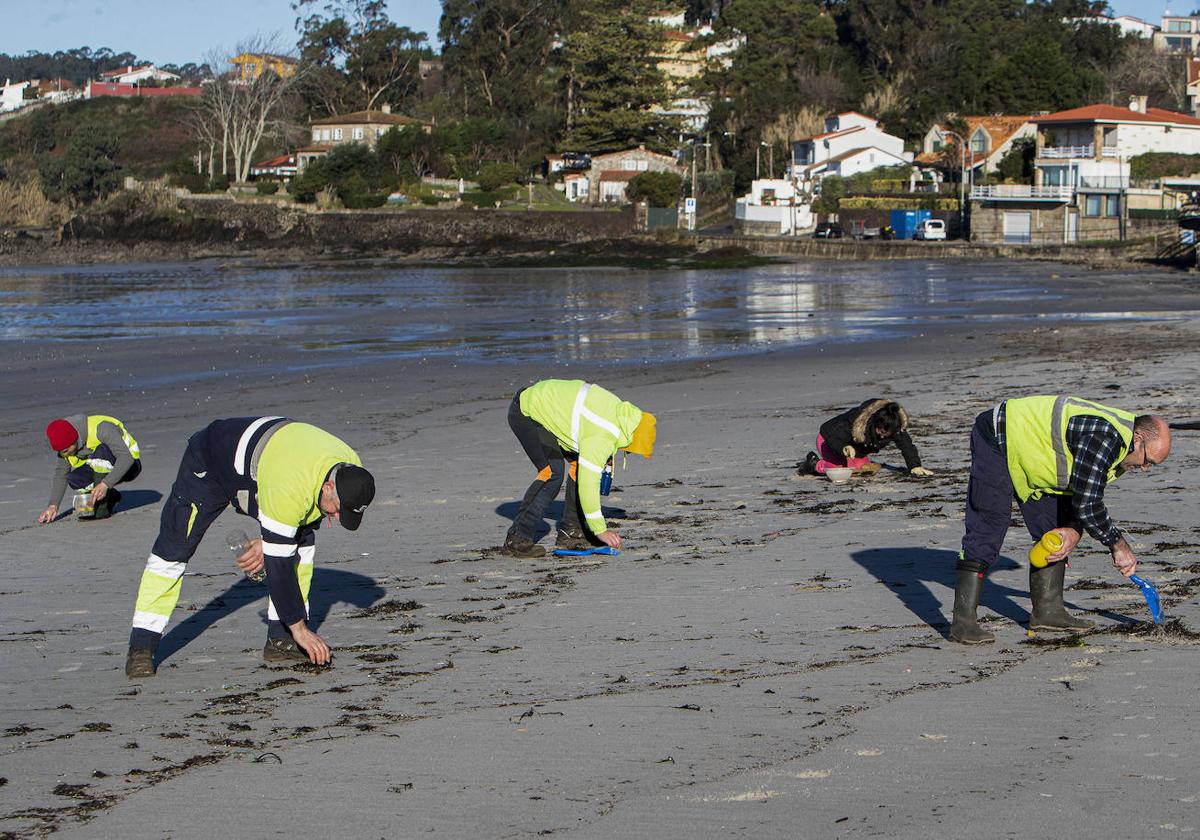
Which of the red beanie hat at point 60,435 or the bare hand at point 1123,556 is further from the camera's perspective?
the red beanie hat at point 60,435

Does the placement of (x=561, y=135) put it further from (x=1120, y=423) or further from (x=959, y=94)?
(x=1120, y=423)

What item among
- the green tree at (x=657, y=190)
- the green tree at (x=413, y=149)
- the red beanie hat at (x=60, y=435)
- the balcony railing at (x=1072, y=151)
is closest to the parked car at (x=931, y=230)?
the balcony railing at (x=1072, y=151)

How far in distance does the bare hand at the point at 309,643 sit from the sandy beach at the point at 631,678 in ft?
0.52

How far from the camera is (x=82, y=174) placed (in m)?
Result: 107

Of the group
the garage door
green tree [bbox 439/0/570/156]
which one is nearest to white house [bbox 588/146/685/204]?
green tree [bbox 439/0/570/156]

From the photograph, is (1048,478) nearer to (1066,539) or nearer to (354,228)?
(1066,539)

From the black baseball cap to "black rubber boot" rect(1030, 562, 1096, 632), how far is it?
3470 millimetres

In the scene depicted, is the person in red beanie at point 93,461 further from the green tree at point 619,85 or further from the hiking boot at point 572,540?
the green tree at point 619,85

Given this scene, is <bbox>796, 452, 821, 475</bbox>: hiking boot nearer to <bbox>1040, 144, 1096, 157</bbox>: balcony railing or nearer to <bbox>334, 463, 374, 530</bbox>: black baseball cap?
<bbox>334, 463, 374, 530</bbox>: black baseball cap

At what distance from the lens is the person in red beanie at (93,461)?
11.7 metres

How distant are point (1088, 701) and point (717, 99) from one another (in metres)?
99.3

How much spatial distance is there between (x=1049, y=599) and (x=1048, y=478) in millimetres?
822

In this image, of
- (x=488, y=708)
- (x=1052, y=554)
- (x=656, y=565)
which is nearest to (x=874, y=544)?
(x=656, y=565)

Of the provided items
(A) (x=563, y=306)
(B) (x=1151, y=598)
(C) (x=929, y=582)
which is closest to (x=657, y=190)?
(A) (x=563, y=306)
